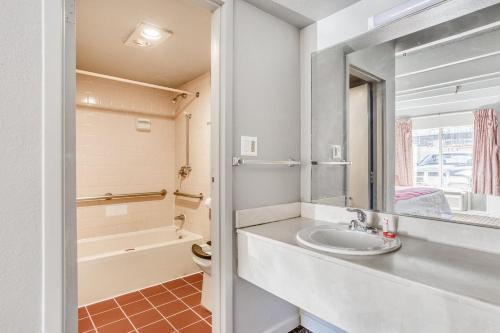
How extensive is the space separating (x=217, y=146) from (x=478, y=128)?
129 cm

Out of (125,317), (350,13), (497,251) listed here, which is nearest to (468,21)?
(350,13)

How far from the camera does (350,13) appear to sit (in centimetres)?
169

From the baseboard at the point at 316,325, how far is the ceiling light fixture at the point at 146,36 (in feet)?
7.77

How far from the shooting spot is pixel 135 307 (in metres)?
2.19

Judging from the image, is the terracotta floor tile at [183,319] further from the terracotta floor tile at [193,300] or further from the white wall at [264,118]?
the white wall at [264,118]

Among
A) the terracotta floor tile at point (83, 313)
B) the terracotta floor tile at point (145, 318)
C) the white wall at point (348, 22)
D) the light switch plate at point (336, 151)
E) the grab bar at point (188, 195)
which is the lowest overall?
the terracotta floor tile at point (83, 313)

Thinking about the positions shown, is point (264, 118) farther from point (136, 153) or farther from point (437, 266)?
point (136, 153)

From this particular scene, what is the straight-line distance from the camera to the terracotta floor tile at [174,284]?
2.58 m

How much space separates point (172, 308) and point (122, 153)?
1.93 m

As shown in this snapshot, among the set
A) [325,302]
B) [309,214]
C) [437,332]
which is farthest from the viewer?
[309,214]

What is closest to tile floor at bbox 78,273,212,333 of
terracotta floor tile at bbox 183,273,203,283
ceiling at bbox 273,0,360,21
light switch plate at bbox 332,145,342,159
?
terracotta floor tile at bbox 183,273,203,283
